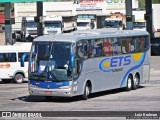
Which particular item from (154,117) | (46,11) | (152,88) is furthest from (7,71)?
(46,11)

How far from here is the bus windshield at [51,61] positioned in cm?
2272

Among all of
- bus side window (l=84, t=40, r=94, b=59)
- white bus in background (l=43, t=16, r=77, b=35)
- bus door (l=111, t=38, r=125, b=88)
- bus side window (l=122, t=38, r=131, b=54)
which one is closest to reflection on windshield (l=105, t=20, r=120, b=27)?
white bus in background (l=43, t=16, r=77, b=35)

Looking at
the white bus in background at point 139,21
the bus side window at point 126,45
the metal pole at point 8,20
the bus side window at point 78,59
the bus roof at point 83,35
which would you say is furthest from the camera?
the white bus in background at point 139,21

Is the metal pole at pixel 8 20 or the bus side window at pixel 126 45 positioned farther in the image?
the metal pole at pixel 8 20

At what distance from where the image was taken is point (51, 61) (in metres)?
22.8

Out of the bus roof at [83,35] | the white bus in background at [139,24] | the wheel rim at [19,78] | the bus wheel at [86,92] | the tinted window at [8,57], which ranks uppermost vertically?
the bus roof at [83,35]

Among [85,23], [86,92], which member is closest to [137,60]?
[86,92]

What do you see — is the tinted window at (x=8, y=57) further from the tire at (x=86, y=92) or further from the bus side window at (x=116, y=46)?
the tire at (x=86, y=92)

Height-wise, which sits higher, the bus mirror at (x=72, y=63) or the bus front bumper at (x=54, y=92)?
the bus mirror at (x=72, y=63)

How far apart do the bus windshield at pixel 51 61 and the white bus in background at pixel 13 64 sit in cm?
1228

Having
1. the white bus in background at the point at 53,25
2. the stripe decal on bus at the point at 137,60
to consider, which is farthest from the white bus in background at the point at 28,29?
the stripe decal on bus at the point at 137,60

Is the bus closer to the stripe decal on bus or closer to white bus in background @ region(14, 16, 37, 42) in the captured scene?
the stripe decal on bus

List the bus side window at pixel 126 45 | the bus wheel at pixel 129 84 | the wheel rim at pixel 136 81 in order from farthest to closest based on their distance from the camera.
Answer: the wheel rim at pixel 136 81 < the bus wheel at pixel 129 84 < the bus side window at pixel 126 45

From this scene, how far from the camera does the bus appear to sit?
22.7 metres
